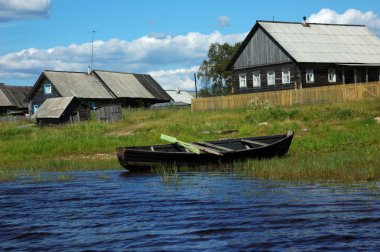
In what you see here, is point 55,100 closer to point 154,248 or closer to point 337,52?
point 337,52

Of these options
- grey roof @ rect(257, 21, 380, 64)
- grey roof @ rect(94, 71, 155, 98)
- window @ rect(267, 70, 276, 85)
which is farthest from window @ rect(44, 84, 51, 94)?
grey roof @ rect(257, 21, 380, 64)

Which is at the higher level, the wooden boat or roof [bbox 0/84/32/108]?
roof [bbox 0/84/32/108]

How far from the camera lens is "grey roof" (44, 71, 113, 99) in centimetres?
5956

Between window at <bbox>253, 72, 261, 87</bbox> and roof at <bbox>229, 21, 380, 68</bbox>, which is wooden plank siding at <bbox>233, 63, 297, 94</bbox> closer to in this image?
window at <bbox>253, 72, 261, 87</bbox>

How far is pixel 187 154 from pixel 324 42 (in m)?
31.9

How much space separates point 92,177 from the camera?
18188 millimetres

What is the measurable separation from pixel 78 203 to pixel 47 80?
5086 cm

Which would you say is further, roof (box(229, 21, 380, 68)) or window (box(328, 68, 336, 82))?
window (box(328, 68, 336, 82))

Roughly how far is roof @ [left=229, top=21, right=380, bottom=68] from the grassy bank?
1109 centimetres

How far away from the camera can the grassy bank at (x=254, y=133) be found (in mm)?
16734

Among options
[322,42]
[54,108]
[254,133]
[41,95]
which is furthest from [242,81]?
[254,133]

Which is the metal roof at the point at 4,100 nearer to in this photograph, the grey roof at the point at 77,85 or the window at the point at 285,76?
the grey roof at the point at 77,85

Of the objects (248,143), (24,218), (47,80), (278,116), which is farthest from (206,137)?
(47,80)

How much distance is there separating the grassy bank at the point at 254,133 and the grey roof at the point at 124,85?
24.9m
